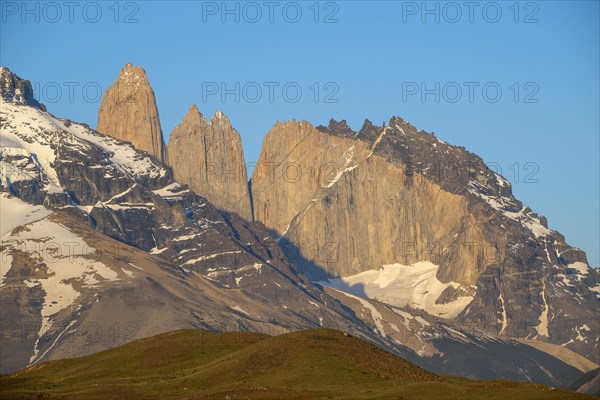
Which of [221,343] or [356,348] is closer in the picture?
[356,348]

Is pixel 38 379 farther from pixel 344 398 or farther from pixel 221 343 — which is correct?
pixel 344 398

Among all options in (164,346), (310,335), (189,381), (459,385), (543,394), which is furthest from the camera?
(164,346)

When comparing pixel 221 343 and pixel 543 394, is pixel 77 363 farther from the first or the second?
pixel 543 394

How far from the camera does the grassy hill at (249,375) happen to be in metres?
139

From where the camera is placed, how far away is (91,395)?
480ft

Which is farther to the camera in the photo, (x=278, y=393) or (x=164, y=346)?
(x=164, y=346)

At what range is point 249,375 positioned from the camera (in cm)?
15638

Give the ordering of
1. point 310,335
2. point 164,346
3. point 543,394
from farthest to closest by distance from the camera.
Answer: point 164,346
point 310,335
point 543,394

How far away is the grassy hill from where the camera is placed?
139125mm

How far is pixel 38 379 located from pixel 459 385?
2236 inches

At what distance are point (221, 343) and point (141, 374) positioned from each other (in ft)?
51.5

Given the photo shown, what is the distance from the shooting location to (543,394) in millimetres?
133625

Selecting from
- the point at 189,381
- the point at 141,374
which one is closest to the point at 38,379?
the point at 141,374

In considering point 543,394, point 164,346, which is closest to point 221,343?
point 164,346
